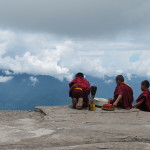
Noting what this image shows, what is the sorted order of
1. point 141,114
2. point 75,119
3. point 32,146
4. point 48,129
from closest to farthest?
point 32,146 → point 48,129 → point 75,119 → point 141,114

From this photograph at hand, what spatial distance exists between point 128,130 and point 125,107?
393cm

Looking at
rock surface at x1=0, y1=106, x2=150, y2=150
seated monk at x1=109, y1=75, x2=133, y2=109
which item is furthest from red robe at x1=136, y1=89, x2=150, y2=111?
rock surface at x1=0, y1=106, x2=150, y2=150

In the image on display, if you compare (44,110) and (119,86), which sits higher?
(119,86)

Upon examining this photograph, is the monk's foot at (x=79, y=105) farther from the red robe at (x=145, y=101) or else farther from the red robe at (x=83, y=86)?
the red robe at (x=145, y=101)

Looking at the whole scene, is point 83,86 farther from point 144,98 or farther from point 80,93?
point 144,98

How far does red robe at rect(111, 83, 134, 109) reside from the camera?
395 inches

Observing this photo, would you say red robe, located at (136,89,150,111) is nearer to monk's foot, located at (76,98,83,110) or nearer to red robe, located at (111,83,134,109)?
red robe, located at (111,83,134,109)

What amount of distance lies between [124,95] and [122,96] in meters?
0.11

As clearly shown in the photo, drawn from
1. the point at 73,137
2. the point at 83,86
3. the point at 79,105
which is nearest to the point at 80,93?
the point at 83,86

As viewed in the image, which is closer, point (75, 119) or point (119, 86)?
point (75, 119)

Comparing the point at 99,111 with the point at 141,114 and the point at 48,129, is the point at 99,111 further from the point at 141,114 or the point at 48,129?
the point at 48,129

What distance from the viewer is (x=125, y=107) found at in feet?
32.6

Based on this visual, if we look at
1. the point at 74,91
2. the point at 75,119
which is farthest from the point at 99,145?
the point at 74,91

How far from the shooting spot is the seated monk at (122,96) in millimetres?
9991
